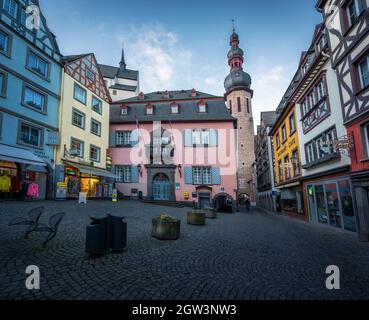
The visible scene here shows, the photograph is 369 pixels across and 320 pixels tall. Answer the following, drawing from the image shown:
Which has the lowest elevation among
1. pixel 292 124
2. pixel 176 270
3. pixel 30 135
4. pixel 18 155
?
pixel 176 270

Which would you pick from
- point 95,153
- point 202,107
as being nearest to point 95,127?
point 95,153

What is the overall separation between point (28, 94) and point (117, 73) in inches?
1195

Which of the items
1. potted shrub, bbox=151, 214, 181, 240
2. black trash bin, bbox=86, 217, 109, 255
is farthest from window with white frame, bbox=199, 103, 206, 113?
black trash bin, bbox=86, 217, 109, 255

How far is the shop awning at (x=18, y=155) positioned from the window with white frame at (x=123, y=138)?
11105 millimetres

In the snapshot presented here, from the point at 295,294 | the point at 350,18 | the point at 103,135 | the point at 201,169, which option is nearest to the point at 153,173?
the point at 201,169

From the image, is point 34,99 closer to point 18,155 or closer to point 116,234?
point 18,155

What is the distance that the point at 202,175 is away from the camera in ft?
80.2

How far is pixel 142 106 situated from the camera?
28438 mm

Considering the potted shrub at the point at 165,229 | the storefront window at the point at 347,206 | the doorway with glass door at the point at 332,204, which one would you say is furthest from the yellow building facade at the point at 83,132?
the storefront window at the point at 347,206

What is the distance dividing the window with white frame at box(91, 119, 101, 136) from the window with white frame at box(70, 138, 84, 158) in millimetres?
2196

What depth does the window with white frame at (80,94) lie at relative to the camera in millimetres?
20609
